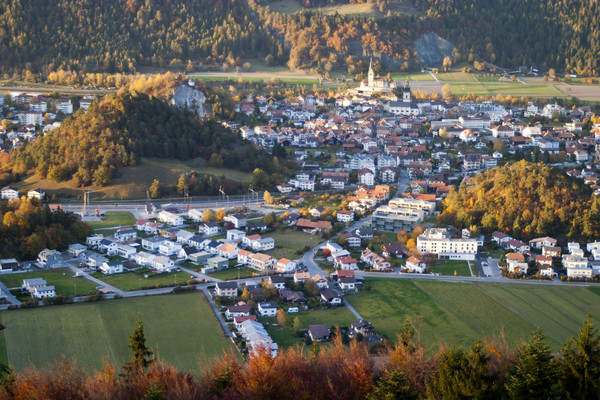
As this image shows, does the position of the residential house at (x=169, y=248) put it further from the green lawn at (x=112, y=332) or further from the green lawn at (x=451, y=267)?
the green lawn at (x=451, y=267)

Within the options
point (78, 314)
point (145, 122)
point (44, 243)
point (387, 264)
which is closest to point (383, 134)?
point (145, 122)

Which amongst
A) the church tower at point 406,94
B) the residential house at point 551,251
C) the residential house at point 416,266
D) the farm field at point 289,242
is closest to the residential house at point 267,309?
the farm field at point 289,242

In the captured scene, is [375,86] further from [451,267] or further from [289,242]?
[451,267]

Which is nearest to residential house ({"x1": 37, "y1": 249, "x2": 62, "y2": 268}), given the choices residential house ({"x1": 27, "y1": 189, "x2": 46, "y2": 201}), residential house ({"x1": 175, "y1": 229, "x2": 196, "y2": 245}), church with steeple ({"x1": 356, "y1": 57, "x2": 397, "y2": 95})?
residential house ({"x1": 175, "y1": 229, "x2": 196, "y2": 245})

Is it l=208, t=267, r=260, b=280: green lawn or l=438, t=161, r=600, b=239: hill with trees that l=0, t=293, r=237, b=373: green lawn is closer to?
l=208, t=267, r=260, b=280: green lawn

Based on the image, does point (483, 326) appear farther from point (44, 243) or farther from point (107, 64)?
point (107, 64)
